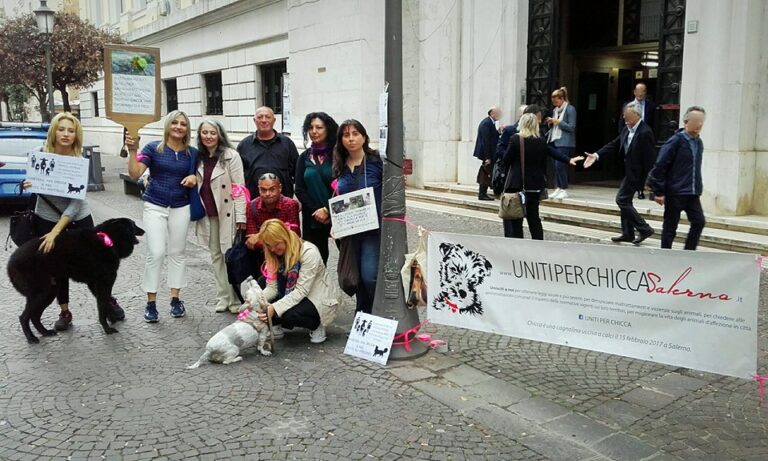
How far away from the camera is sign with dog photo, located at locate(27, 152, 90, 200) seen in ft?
18.0

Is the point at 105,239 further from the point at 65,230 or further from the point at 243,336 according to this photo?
the point at 243,336

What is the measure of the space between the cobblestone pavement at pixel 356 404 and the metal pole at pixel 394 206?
0.37m

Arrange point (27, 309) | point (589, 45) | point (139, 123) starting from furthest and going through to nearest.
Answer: point (589, 45), point (139, 123), point (27, 309)

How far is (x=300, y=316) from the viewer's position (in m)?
5.29

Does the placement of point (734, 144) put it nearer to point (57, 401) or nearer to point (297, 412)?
point (297, 412)

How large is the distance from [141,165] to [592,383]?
4.16m

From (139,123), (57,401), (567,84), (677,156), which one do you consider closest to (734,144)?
(677,156)

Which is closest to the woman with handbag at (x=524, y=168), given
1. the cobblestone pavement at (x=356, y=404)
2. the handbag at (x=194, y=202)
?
the cobblestone pavement at (x=356, y=404)

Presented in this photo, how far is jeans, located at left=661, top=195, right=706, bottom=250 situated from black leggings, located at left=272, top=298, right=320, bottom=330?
14.6ft

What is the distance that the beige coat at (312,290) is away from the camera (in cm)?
521

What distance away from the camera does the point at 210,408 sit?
13.9 ft

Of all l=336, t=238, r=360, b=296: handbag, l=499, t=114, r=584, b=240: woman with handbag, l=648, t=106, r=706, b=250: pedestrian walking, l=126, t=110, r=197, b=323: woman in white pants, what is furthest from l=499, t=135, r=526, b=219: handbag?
l=126, t=110, r=197, b=323: woman in white pants

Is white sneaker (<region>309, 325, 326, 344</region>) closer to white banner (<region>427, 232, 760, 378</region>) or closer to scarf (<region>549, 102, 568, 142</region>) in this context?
white banner (<region>427, 232, 760, 378</region>)

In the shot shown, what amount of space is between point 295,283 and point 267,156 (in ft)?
5.08
